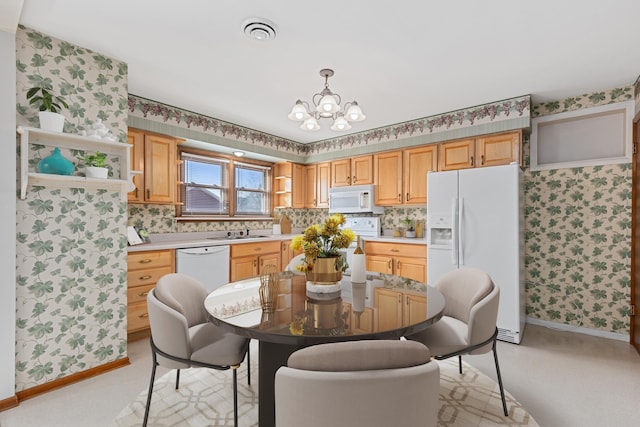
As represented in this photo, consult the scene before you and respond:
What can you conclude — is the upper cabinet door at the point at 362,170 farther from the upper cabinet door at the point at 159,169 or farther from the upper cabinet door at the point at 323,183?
the upper cabinet door at the point at 159,169

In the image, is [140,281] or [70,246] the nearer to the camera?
[70,246]

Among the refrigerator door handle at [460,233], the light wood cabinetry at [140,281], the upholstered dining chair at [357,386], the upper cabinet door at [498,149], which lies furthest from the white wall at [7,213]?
the upper cabinet door at [498,149]

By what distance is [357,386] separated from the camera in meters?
0.94

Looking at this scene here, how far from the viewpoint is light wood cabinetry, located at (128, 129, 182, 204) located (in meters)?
3.36

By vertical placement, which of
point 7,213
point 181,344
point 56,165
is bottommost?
point 181,344

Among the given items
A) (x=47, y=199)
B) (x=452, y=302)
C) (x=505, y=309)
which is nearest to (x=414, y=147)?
(x=505, y=309)

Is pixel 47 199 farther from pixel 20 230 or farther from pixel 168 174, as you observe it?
pixel 168 174

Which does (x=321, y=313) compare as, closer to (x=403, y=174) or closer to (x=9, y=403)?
(x=9, y=403)

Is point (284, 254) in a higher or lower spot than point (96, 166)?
lower

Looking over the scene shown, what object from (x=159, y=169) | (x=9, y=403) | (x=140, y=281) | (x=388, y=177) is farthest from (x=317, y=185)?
(x=9, y=403)

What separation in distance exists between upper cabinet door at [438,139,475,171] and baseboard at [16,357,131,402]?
3.89m

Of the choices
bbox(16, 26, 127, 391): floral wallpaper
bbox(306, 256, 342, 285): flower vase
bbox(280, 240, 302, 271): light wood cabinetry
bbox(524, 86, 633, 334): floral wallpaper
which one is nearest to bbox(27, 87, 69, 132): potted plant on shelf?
bbox(16, 26, 127, 391): floral wallpaper

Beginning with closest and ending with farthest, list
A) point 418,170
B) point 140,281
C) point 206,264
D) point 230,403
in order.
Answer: point 230,403, point 140,281, point 206,264, point 418,170

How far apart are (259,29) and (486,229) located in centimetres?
275
